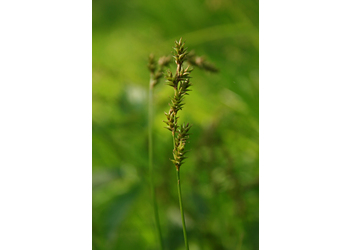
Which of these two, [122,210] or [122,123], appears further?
[122,123]

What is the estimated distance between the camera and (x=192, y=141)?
112 centimetres

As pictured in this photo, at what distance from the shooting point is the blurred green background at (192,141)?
0.95 metres

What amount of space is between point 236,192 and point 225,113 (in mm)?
318

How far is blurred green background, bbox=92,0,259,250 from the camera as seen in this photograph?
95 cm
